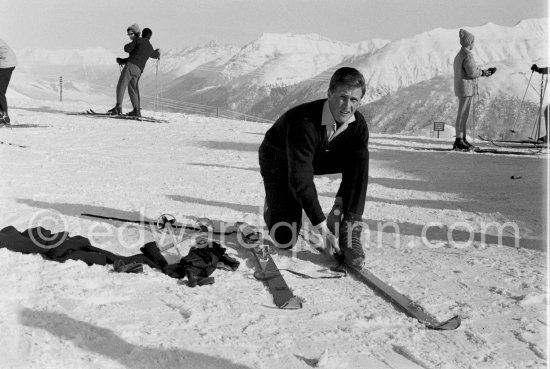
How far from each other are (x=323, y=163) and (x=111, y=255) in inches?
54.4

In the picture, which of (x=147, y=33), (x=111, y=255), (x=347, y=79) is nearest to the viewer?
(x=347, y=79)

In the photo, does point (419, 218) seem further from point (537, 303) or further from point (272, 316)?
point (272, 316)

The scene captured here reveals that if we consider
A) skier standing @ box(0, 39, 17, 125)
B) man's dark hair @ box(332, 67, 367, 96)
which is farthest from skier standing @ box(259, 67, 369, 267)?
skier standing @ box(0, 39, 17, 125)

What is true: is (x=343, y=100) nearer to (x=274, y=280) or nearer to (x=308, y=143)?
(x=308, y=143)

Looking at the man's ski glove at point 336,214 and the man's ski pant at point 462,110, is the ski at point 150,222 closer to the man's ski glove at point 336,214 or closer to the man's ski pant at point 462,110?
the man's ski glove at point 336,214

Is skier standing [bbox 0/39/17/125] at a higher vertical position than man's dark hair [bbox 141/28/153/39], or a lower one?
lower

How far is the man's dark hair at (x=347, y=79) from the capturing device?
131 inches

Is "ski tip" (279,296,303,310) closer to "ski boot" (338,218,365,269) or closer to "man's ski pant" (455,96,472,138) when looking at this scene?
"ski boot" (338,218,365,269)

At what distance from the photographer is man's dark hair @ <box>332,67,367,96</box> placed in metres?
3.33

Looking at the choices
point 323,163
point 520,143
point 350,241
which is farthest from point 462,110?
point 350,241

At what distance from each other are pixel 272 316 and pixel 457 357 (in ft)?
2.69

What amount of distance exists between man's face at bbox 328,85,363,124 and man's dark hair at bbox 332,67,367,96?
2 cm

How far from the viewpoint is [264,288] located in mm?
3195

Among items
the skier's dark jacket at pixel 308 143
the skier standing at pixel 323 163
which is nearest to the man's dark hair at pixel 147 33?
the skier standing at pixel 323 163
